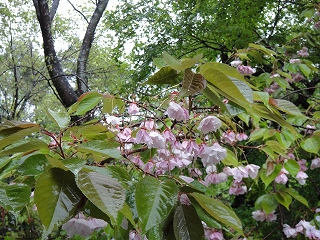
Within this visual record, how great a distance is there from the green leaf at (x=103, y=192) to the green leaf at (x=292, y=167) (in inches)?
44.8

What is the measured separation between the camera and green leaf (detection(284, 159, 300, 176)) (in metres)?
1.33

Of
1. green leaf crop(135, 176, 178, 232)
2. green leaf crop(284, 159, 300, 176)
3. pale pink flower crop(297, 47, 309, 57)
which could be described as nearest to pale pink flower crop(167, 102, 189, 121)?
green leaf crop(135, 176, 178, 232)

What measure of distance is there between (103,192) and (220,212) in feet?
0.52

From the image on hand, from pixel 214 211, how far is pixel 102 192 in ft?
0.49

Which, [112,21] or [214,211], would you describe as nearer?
[214,211]

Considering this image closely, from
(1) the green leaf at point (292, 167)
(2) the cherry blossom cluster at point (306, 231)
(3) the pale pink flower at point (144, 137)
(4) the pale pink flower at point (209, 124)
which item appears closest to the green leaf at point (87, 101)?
(3) the pale pink flower at point (144, 137)

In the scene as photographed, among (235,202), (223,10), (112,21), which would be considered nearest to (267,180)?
(223,10)

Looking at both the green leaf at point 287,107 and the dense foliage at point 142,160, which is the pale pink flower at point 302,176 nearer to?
the dense foliage at point 142,160

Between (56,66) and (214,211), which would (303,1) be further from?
(214,211)

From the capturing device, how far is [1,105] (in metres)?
7.34

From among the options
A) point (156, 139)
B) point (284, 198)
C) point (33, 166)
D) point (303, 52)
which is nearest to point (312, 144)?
point (284, 198)

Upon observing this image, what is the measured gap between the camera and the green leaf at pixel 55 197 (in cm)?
34

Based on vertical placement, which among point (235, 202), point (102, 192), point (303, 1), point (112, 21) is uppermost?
point (112, 21)

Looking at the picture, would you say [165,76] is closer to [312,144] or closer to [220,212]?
[220,212]
